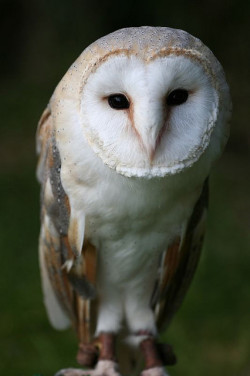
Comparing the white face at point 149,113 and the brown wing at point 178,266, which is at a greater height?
the white face at point 149,113

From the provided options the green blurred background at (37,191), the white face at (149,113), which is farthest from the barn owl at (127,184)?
the green blurred background at (37,191)

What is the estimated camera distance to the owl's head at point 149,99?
148 cm

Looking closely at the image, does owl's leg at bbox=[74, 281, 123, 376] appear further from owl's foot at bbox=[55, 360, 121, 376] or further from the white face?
the white face

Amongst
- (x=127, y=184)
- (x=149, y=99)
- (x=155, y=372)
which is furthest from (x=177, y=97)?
(x=155, y=372)

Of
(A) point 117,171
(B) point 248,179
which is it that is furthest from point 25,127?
(A) point 117,171

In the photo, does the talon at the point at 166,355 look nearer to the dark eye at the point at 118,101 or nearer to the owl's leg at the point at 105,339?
the owl's leg at the point at 105,339

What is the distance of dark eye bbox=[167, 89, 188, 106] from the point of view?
153 cm

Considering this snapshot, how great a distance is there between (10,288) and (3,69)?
6.51 feet

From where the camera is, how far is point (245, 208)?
4156 millimetres

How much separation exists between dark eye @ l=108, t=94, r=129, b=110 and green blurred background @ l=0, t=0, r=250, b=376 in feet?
5.74

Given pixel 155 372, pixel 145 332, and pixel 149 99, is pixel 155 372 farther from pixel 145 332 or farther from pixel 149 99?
pixel 149 99

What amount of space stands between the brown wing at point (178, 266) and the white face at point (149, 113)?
0.36 m

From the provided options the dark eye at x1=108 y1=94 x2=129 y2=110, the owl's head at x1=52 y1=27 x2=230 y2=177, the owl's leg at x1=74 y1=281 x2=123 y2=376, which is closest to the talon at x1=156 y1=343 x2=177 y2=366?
the owl's leg at x1=74 y1=281 x2=123 y2=376

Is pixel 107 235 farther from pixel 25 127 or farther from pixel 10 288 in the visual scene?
pixel 25 127
